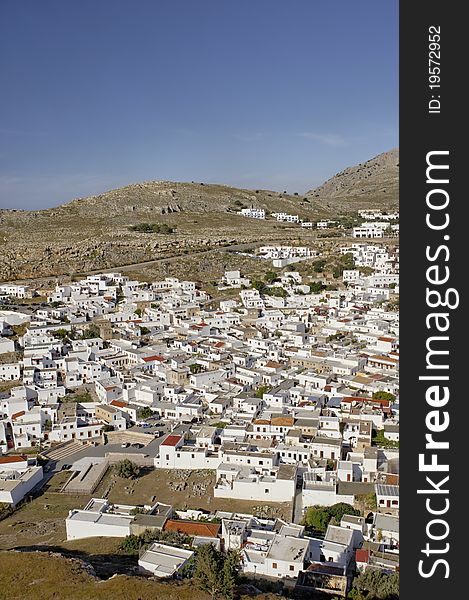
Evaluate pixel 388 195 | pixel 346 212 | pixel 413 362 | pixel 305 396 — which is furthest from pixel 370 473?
pixel 388 195

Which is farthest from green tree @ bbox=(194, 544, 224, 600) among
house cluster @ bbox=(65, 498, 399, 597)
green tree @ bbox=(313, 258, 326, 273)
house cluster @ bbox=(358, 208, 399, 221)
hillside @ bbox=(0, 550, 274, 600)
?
house cluster @ bbox=(358, 208, 399, 221)

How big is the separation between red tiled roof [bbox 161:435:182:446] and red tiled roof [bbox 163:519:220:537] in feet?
14.3

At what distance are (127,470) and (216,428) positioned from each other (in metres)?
3.35

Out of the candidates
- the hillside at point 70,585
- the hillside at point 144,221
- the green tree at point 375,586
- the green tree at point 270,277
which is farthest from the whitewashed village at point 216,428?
the hillside at point 144,221

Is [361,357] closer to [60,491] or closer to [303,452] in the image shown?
[303,452]

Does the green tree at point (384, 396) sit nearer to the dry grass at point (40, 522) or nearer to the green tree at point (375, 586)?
the green tree at point (375, 586)

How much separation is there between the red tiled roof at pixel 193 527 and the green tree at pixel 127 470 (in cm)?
407

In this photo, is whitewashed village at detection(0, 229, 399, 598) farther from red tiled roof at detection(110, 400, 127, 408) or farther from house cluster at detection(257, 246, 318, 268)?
house cluster at detection(257, 246, 318, 268)

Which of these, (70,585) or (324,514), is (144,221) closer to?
(324,514)

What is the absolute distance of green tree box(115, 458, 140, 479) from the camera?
1770 cm

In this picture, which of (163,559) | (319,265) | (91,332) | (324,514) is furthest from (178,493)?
(319,265)

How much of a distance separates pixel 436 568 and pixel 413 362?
1193 mm

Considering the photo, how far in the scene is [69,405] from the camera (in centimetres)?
2284

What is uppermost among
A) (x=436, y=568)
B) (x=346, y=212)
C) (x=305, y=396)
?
(x=346, y=212)
